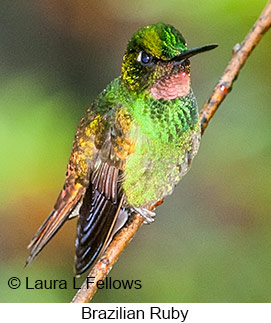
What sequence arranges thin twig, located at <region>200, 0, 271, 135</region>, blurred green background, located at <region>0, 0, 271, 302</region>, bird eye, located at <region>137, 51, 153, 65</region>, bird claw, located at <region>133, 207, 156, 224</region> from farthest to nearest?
blurred green background, located at <region>0, 0, 271, 302</region>, bird claw, located at <region>133, 207, 156, 224</region>, bird eye, located at <region>137, 51, 153, 65</region>, thin twig, located at <region>200, 0, 271, 135</region>

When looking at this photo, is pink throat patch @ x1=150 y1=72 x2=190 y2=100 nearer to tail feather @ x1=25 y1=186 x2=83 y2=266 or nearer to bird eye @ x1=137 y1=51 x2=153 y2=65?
bird eye @ x1=137 y1=51 x2=153 y2=65

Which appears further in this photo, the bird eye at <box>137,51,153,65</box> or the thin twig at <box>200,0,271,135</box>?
the bird eye at <box>137,51,153,65</box>

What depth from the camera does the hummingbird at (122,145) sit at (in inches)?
54.9

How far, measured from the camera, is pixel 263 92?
177cm

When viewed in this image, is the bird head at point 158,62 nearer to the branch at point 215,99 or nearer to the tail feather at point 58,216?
the branch at point 215,99

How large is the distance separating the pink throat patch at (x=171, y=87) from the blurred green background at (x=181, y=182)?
0.25 metres

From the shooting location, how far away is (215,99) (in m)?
1.33

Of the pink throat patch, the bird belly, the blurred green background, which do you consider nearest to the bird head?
the pink throat patch

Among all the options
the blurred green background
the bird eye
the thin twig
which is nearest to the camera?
the thin twig

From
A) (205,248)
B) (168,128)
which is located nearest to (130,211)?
(168,128)

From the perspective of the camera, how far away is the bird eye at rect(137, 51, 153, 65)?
52.9 inches

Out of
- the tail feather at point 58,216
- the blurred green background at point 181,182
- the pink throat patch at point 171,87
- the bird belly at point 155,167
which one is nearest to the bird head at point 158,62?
the pink throat patch at point 171,87

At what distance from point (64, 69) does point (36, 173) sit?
343 mm

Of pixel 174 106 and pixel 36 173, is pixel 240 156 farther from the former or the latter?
pixel 36 173
